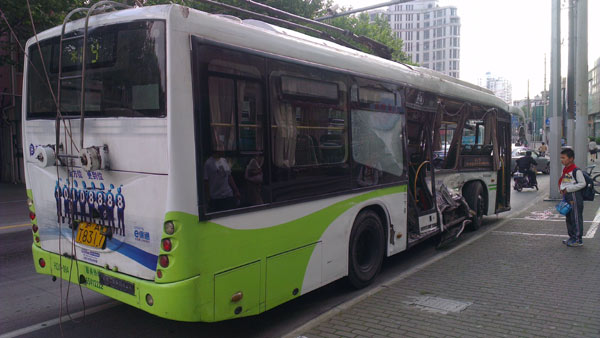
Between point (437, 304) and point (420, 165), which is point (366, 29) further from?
point (437, 304)

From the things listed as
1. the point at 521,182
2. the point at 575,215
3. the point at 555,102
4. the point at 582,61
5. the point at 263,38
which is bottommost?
the point at 521,182

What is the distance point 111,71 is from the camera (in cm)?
411

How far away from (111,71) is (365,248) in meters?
3.89

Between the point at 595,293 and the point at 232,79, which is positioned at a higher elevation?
the point at 232,79

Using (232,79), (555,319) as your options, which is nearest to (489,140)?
(555,319)

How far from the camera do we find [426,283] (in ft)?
A: 19.8

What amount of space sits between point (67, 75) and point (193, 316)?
8.71 ft

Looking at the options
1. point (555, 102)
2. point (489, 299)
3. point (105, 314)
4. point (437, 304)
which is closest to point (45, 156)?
point (105, 314)

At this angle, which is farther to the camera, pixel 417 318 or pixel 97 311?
pixel 97 311

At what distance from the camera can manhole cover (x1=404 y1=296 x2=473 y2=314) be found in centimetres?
509

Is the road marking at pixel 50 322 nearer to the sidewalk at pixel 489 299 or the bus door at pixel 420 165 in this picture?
the sidewalk at pixel 489 299

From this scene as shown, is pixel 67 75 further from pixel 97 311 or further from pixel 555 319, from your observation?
pixel 555 319

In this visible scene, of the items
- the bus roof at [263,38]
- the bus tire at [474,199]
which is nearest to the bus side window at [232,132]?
the bus roof at [263,38]

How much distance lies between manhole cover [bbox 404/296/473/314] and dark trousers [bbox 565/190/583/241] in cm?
383
